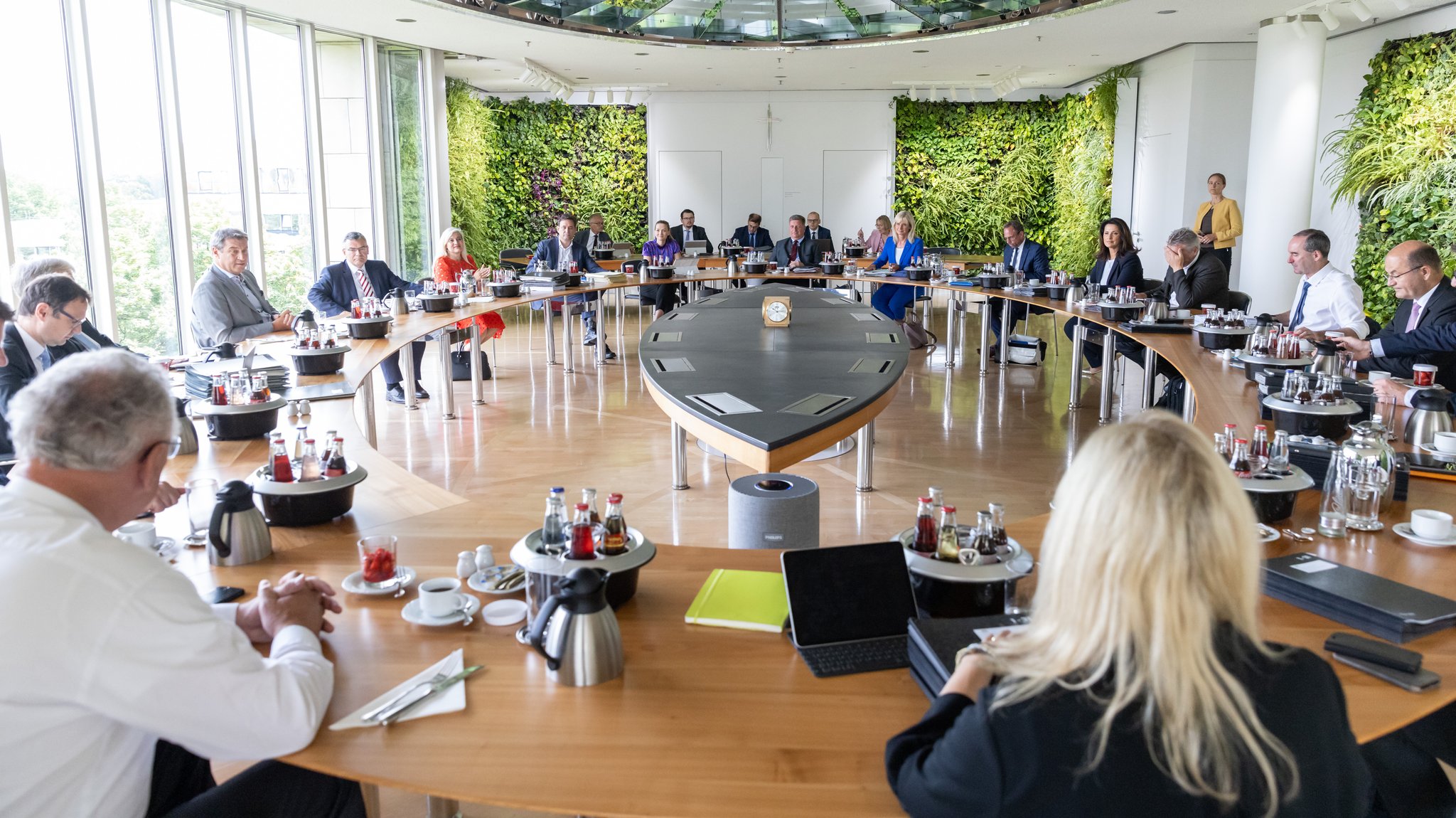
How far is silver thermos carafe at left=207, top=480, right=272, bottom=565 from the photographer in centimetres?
236

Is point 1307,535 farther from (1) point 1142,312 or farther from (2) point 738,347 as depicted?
(1) point 1142,312

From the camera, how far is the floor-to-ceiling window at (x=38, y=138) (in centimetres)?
589

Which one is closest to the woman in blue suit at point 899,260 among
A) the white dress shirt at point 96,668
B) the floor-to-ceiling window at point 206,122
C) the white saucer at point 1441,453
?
the floor-to-ceiling window at point 206,122

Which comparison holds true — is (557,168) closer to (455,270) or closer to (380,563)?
(455,270)

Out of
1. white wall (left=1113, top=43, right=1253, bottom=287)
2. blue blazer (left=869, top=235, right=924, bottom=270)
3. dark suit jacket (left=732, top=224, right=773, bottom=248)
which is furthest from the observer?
dark suit jacket (left=732, top=224, right=773, bottom=248)

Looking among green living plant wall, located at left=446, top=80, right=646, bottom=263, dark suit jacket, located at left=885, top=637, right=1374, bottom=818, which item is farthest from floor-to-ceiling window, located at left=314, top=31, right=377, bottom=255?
dark suit jacket, located at left=885, top=637, right=1374, bottom=818

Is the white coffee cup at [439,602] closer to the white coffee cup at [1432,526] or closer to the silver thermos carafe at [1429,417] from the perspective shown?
the white coffee cup at [1432,526]

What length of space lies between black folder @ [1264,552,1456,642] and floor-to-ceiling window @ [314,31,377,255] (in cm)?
942

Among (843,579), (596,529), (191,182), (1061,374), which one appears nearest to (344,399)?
(596,529)

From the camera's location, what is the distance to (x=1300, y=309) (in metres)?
5.92

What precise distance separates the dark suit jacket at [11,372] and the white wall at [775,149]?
42.0 ft

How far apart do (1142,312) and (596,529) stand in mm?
5506

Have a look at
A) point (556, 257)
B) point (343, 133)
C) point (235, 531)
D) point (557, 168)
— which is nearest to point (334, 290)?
point (556, 257)

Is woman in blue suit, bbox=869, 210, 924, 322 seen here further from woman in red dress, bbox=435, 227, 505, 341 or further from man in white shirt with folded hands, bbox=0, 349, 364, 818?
man in white shirt with folded hands, bbox=0, 349, 364, 818
